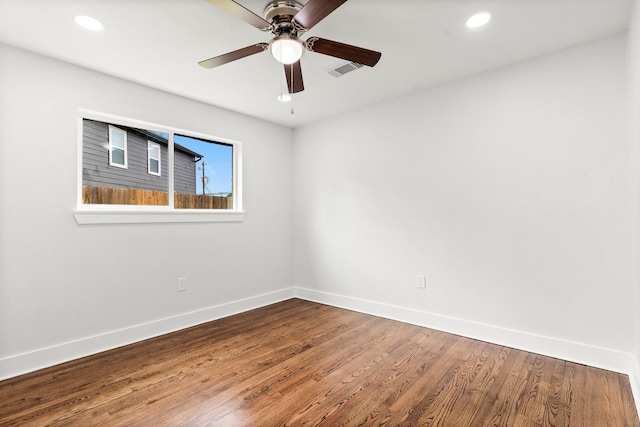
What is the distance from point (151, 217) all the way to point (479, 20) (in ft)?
10.3

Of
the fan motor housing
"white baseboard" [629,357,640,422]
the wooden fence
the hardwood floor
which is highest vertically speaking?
the fan motor housing

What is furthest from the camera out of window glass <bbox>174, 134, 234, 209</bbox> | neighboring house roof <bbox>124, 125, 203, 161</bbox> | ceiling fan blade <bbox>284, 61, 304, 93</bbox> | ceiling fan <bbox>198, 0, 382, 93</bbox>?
window glass <bbox>174, 134, 234, 209</bbox>

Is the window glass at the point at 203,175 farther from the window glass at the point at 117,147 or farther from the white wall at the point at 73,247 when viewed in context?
the window glass at the point at 117,147

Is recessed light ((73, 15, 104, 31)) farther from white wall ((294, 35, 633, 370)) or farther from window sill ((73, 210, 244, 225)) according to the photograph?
white wall ((294, 35, 633, 370))

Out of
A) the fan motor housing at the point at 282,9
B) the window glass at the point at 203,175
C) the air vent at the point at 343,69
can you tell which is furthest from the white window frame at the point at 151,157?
the fan motor housing at the point at 282,9

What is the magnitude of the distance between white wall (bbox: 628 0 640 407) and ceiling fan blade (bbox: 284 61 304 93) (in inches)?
79.1

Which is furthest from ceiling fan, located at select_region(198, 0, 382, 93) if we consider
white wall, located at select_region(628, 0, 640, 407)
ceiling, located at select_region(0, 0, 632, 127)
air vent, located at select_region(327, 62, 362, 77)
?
white wall, located at select_region(628, 0, 640, 407)

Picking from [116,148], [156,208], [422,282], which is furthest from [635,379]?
[116,148]

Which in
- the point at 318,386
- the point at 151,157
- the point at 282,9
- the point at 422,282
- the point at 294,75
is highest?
the point at 282,9

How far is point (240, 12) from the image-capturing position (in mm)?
1592

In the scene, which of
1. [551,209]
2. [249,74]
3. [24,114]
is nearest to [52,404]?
[24,114]

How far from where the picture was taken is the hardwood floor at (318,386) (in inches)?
69.9

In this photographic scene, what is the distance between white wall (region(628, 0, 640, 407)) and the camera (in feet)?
6.10

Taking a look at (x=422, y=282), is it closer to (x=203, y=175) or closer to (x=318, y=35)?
(x=318, y=35)
